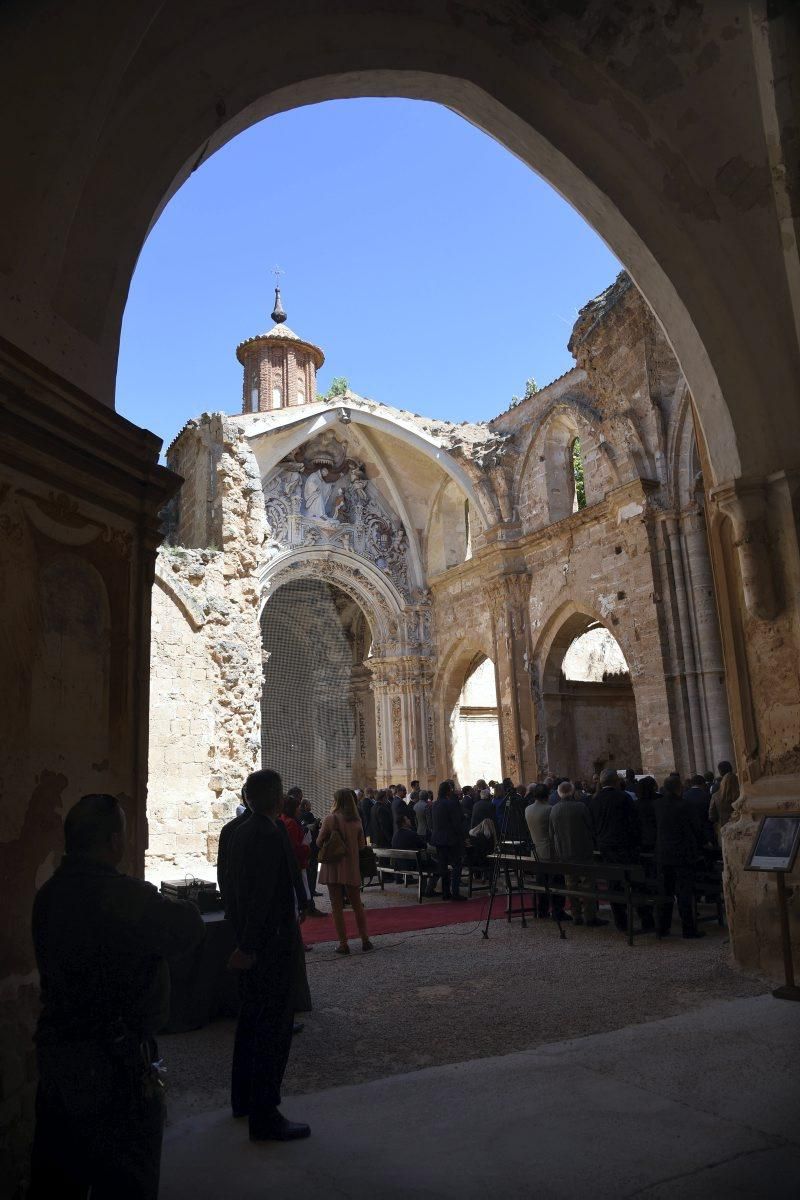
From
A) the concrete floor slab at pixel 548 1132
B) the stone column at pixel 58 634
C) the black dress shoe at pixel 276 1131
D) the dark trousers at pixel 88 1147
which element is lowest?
the concrete floor slab at pixel 548 1132

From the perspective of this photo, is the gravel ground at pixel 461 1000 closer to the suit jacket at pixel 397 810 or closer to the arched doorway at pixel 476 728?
the suit jacket at pixel 397 810

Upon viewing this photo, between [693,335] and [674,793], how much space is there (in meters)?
3.87

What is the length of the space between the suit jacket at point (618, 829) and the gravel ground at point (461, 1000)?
0.89 metres

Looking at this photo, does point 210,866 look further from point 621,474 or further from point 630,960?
point 621,474

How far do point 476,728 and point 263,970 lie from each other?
18184mm

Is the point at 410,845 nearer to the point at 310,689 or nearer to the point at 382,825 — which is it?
the point at 382,825

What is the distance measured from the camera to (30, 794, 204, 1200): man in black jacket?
1885 mm

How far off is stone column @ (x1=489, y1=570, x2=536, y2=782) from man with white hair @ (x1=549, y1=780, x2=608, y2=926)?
8768 mm

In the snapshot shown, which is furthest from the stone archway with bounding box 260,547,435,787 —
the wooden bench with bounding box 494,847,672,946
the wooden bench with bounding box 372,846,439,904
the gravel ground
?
the gravel ground

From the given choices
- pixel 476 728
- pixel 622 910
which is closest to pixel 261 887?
pixel 622 910

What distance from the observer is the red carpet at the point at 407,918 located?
27.3 feet

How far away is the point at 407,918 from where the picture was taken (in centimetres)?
900

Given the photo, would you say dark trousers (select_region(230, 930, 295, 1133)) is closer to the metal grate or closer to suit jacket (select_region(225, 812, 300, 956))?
suit jacket (select_region(225, 812, 300, 956))

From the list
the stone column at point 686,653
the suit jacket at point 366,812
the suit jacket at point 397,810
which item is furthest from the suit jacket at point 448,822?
the stone column at point 686,653
